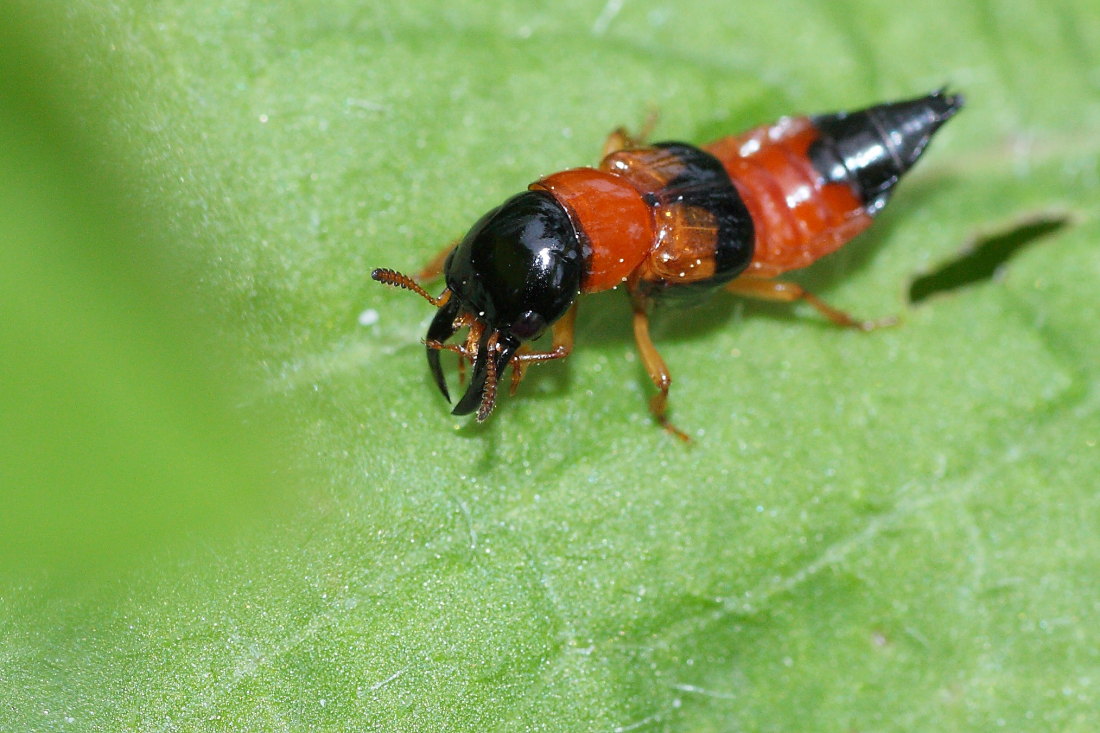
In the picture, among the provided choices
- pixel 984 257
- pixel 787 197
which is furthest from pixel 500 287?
pixel 984 257

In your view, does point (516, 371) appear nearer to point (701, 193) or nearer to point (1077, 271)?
point (701, 193)

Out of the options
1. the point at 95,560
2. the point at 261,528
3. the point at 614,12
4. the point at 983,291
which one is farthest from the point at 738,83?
the point at 95,560

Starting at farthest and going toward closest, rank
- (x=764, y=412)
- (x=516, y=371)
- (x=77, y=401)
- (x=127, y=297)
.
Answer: (x=764, y=412) → (x=516, y=371) → (x=127, y=297) → (x=77, y=401)

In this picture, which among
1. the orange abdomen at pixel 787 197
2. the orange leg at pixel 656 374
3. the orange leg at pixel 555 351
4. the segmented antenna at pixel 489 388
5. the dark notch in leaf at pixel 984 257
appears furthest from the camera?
the dark notch in leaf at pixel 984 257

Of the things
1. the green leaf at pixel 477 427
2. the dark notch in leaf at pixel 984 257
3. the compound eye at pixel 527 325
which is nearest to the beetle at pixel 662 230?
the compound eye at pixel 527 325

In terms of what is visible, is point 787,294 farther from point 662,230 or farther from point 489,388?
point 489,388

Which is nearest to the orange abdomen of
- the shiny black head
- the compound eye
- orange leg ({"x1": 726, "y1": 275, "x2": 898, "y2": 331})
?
orange leg ({"x1": 726, "y1": 275, "x2": 898, "y2": 331})

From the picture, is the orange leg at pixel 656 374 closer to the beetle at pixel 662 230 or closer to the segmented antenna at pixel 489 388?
the beetle at pixel 662 230
